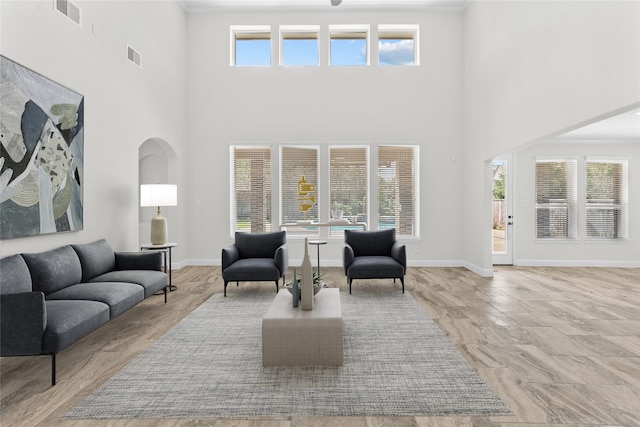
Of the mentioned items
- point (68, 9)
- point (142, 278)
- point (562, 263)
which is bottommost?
point (562, 263)

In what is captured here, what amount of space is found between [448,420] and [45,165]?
4251 millimetres

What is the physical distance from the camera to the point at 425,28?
754cm

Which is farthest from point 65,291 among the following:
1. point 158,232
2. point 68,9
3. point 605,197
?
point 605,197

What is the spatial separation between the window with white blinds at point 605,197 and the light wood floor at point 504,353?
218cm

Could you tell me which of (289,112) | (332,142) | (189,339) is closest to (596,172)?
(332,142)

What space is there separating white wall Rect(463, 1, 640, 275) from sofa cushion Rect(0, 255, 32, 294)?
5441 millimetres

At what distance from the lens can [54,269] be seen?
11.3 feet

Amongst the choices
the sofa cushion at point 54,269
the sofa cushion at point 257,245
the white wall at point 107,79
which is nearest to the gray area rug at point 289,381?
the sofa cushion at point 54,269

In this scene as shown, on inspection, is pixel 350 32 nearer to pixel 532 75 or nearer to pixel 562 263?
pixel 532 75

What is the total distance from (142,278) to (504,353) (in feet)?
12.4

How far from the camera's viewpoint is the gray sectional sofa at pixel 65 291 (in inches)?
101

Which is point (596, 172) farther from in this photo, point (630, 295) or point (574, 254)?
point (630, 295)

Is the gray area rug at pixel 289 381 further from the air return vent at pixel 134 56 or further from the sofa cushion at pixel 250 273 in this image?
the air return vent at pixel 134 56

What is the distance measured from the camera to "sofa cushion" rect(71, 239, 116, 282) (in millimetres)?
3994
